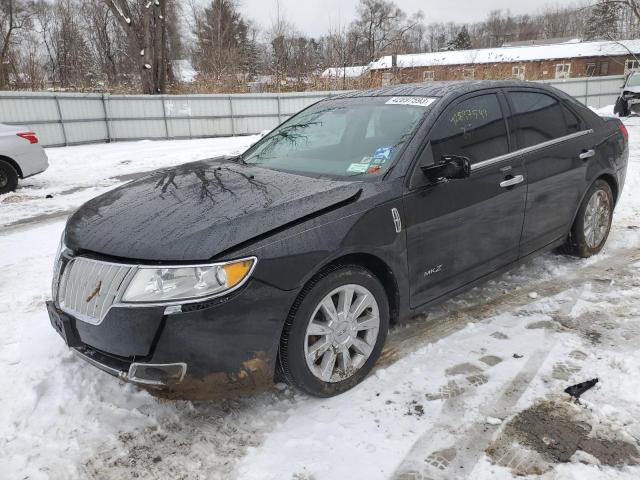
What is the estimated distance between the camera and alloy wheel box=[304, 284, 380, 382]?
262 centimetres

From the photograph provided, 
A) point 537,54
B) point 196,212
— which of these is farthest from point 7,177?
point 537,54

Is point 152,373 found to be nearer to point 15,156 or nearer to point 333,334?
point 333,334

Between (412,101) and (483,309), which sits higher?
(412,101)

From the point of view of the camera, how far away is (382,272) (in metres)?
2.93

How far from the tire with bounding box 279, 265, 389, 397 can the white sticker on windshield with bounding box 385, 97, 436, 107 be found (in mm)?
1317

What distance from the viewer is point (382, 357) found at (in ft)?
10.4

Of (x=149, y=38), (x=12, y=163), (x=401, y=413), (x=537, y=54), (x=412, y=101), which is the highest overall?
(x=537, y=54)

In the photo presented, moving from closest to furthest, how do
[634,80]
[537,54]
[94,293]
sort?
[94,293] < [634,80] < [537,54]

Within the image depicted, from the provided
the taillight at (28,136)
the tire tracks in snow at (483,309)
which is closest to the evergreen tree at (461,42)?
the taillight at (28,136)

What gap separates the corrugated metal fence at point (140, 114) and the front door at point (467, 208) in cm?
1603

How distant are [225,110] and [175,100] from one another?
190cm

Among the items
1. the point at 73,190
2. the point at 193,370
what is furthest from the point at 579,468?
the point at 73,190

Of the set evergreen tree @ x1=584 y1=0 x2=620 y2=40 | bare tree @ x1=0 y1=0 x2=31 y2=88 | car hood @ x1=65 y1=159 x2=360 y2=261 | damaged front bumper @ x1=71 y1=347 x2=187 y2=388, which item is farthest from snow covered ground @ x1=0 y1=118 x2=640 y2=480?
evergreen tree @ x1=584 y1=0 x2=620 y2=40

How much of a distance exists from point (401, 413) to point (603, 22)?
239 feet
